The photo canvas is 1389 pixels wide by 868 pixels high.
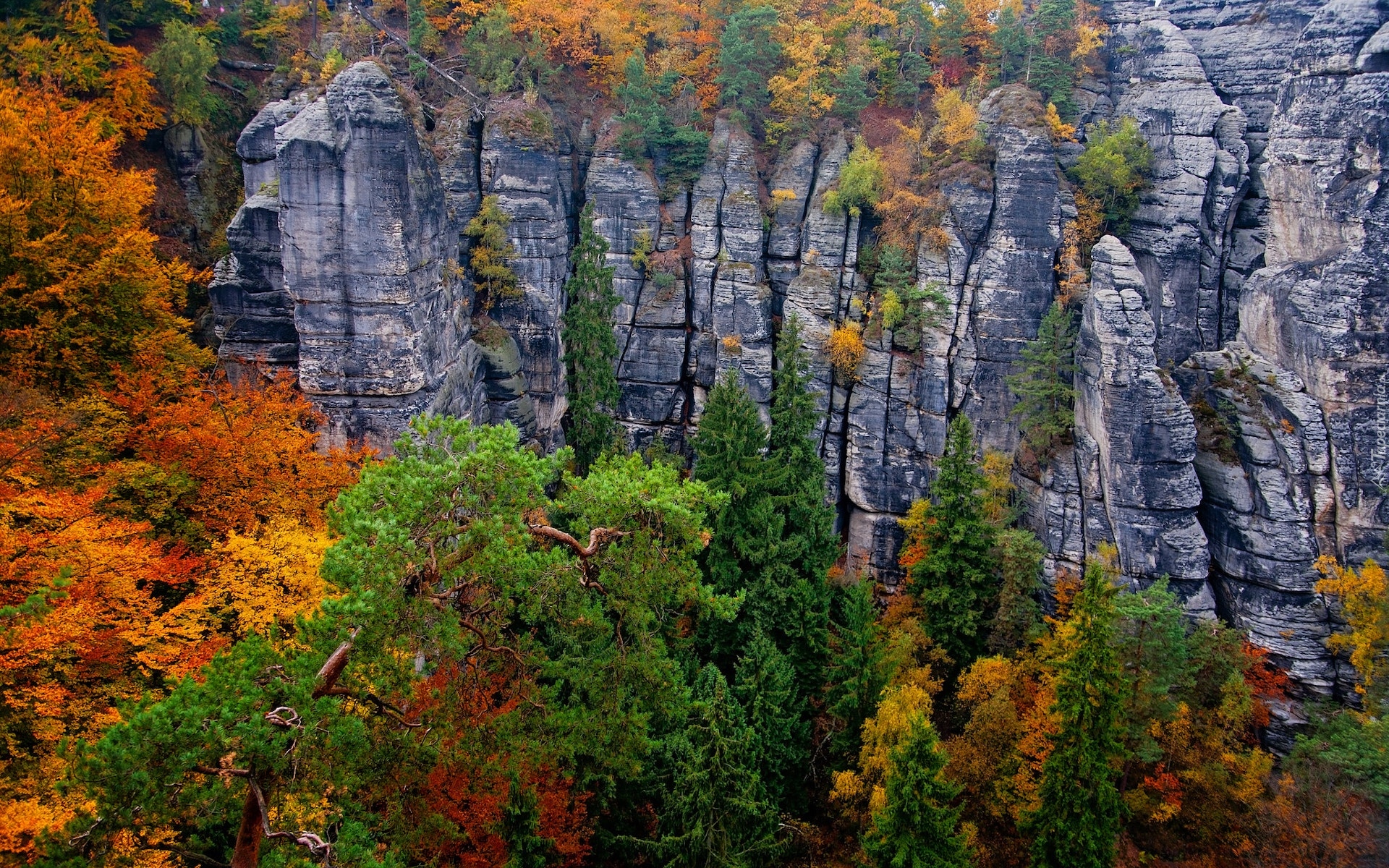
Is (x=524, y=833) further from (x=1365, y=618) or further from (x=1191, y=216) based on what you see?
(x=1191, y=216)

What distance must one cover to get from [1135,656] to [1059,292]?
50.2 ft

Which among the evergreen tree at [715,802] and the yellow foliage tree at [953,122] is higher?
the yellow foliage tree at [953,122]

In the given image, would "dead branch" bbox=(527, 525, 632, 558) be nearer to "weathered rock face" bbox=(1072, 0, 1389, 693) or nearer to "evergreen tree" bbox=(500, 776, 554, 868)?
"evergreen tree" bbox=(500, 776, 554, 868)

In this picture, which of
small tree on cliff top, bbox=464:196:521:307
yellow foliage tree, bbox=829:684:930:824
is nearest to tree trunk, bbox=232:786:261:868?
yellow foliage tree, bbox=829:684:930:824

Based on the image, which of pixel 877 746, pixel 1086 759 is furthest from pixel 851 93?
pixel 1086 759

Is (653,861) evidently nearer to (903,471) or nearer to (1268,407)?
(903,471)

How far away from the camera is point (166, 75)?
30.0m

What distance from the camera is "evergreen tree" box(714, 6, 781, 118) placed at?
36562 mm

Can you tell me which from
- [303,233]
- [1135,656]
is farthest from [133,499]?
[1135,656]

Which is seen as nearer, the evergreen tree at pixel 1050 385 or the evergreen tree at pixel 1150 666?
the evergreen tree at pixel 1150 666

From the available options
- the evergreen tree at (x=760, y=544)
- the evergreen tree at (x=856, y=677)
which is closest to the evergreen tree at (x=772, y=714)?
the evergreen tree at (x=760, y=544)

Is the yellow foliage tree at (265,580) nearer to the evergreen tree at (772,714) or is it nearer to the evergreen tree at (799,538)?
the evergreen tree at (772,714)

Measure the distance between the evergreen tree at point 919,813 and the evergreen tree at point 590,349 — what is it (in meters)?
18.5

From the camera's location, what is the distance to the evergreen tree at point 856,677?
2320cm
